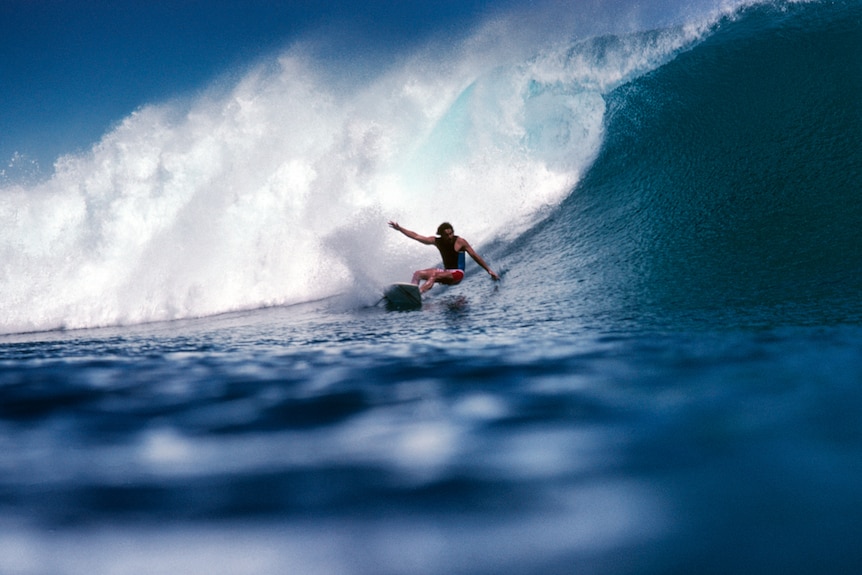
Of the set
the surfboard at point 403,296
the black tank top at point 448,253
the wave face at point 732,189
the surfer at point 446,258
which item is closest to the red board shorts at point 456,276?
the surfer at point 446,258

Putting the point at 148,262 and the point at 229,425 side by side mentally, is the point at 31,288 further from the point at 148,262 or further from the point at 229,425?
the point at 229,425

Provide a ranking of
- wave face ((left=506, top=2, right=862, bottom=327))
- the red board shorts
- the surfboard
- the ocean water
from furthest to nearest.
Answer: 1. the red board shorts
2. the surfboard
3. wave face ((left=506, top=2, right=862, bottom=327))
4. the ocean water

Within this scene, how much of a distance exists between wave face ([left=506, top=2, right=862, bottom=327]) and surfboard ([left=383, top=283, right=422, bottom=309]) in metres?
1.35

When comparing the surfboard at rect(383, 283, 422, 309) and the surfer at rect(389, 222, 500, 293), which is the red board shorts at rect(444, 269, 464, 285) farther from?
the surfboard at rect(383, 283, 422, 309)

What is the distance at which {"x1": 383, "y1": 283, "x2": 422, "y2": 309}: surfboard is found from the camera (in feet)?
18.0

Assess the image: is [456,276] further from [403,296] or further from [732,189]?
[732,189]

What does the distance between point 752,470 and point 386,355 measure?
6.21ft

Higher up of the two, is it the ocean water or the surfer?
the surfer

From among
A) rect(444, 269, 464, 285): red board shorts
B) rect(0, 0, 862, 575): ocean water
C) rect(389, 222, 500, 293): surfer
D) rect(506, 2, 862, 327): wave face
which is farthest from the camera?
rect(444, 269, 464, 285): red board shorts

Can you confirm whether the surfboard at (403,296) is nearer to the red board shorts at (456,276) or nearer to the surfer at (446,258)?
the surfer at (446,258)

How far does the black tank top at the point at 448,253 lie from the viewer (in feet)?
21.8

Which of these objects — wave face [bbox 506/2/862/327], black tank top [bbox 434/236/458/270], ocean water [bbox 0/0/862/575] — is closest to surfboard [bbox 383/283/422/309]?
ocean water [bbox 0/0/862/575]

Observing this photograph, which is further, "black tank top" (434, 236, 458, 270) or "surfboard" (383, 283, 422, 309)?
"black tank top" (434, 236, 458, 270)

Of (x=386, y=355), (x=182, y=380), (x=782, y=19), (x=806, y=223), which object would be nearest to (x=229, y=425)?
(x=182, y=380)
